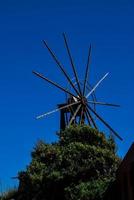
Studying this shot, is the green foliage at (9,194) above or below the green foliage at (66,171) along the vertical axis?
above

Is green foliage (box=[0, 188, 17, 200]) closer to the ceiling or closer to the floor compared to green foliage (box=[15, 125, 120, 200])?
closer to the ceiling

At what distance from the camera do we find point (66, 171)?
26.0m

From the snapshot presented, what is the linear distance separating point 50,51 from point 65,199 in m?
18.8

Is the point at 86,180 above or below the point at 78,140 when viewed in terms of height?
below

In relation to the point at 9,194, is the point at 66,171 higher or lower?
lower

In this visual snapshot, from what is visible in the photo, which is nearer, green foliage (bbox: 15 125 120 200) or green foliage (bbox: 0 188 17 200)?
green foliage (bbox: 15 125 120 200)

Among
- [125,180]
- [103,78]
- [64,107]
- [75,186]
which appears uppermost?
[103,78]

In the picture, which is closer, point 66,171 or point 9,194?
point 66,171

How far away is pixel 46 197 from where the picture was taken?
2627 centimetres

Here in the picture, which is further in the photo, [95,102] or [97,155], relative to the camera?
[95,102]

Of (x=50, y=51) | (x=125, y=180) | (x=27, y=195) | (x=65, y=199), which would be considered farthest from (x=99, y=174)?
(x=50, y=51)

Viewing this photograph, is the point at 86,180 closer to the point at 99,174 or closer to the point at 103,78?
the point at 99,174

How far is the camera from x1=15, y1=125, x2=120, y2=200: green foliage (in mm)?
25562

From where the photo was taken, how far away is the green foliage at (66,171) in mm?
25562
